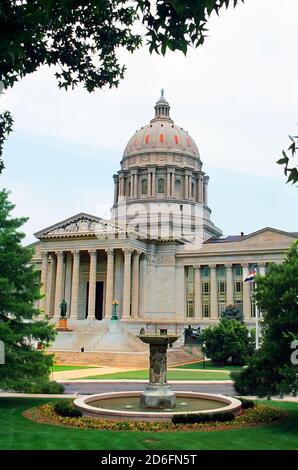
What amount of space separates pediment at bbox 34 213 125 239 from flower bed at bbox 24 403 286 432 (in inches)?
2043

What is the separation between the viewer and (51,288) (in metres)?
74.2

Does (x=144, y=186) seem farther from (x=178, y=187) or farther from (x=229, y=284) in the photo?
(x=229, y=284)

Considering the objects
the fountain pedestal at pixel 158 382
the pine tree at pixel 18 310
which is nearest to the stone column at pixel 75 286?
the pine tree at pixel 18 310

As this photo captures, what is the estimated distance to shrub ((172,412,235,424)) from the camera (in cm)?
1538

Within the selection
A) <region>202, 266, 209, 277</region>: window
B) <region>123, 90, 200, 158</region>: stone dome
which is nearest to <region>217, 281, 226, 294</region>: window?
<region>202, 266, 209, 277</region>: window

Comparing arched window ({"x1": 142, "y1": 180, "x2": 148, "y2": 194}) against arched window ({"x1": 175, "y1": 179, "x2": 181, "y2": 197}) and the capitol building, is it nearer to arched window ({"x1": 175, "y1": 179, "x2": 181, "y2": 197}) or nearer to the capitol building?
arched window ({"x1": 175, "y1": 179, "x2": 181, "y2": 197})

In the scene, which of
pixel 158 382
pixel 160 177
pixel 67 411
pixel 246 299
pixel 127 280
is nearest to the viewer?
pixel 67 411

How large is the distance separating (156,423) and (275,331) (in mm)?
5328

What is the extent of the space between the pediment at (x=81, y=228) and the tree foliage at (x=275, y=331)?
51.6m

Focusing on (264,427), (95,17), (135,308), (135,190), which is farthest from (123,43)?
(135,190)

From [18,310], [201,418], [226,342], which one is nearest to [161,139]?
[226,342]

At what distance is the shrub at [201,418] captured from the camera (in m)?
15.4
